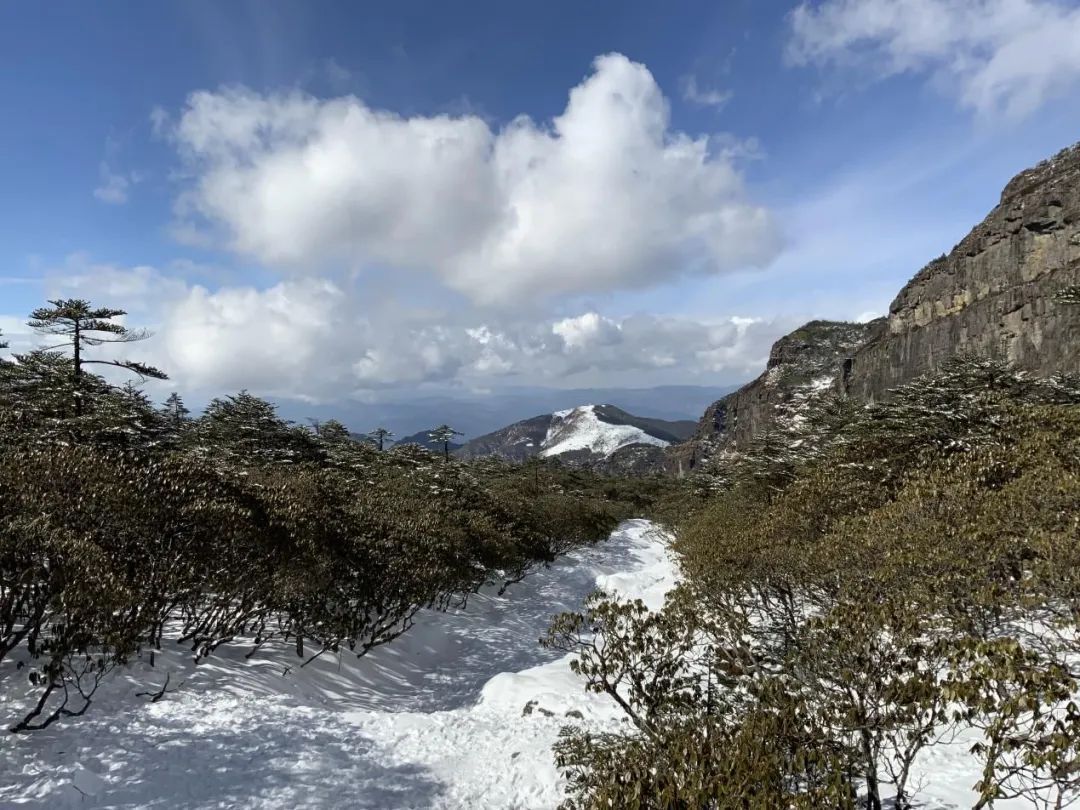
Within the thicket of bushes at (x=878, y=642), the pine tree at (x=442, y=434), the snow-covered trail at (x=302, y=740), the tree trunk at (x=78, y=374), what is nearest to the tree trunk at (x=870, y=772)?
the thicket of bushes at (x=878, y=642)

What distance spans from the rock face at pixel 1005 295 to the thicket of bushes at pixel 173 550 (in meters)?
70.4

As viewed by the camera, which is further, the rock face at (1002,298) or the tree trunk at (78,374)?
the rock face at (1002,298)

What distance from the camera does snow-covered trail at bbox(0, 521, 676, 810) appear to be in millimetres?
10148

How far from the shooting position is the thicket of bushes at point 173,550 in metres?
10.4

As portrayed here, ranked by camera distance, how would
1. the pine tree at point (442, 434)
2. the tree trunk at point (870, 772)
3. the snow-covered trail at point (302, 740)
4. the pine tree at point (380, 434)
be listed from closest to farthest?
1. the tree trunk at point (870, 772)
2. the snow-covered trail at point (302, 740)
3. the pine tree at point (442, 434)
4. the pine tree at point (380, 434)

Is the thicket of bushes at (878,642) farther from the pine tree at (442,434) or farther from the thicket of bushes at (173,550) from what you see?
the pine tree at (442,434)

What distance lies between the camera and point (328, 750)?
12352 millimetres

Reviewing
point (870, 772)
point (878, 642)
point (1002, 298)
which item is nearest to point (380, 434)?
point (878, 642)

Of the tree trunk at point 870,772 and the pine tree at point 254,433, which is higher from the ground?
the pine tree at point 254,433

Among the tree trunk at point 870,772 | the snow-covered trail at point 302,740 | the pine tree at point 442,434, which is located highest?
the pine tree at point 442,434

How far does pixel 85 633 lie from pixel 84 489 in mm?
3366

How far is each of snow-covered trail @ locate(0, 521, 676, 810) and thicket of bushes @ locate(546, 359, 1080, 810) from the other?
2524mm

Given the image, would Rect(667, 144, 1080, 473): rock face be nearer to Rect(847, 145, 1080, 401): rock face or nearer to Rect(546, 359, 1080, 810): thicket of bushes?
Rect(847, 145, 1080, 401): rock face

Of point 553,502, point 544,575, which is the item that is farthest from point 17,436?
point 553,502
